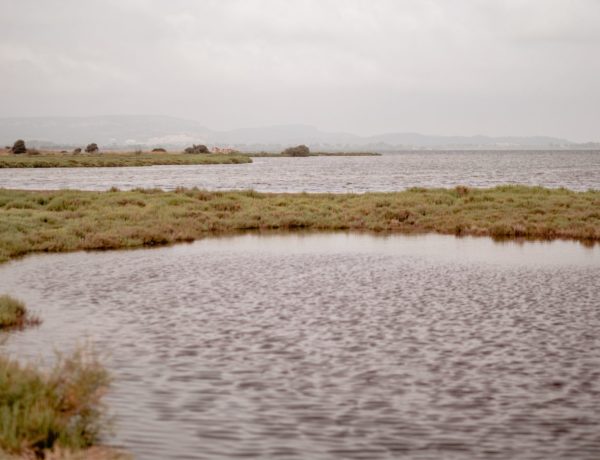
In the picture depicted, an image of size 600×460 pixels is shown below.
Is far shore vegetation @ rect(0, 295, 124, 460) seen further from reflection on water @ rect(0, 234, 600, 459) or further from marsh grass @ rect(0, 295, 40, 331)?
marsh grass @ rect(0, 295, 40, 331)

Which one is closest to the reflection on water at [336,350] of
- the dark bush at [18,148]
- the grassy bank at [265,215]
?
the grassy bank at [265,215]

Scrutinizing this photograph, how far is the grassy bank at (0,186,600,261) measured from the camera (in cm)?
3412

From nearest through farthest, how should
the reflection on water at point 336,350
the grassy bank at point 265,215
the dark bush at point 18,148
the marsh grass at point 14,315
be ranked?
the reflection on water at point 336,350, the marsh grass at point 14,315, the grassy bank at point 265,215, the dark bush at point 18,148

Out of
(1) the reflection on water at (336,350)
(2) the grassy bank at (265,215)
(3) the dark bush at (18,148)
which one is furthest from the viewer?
(3) the dark bush at (18,148)

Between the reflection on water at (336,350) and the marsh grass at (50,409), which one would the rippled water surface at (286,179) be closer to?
the reflection on water at (336,350)

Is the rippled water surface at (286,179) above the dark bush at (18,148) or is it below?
below

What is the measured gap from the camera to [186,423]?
34.6 feet

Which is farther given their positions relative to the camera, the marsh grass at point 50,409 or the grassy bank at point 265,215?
the grassy bank at point 265,215

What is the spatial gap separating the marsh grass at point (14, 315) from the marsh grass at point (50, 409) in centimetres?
686

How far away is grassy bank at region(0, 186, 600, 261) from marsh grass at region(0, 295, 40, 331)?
11127mm

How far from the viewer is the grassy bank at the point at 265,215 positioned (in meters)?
34.1

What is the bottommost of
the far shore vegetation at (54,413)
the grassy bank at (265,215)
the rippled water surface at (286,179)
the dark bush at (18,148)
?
the far shore vegetation at (54,413)

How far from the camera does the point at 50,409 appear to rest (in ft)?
29.0

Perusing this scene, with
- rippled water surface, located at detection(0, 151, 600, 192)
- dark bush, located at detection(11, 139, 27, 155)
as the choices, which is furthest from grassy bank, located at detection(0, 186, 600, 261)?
dark bush, located at detection(11, 139, 27, 155)
